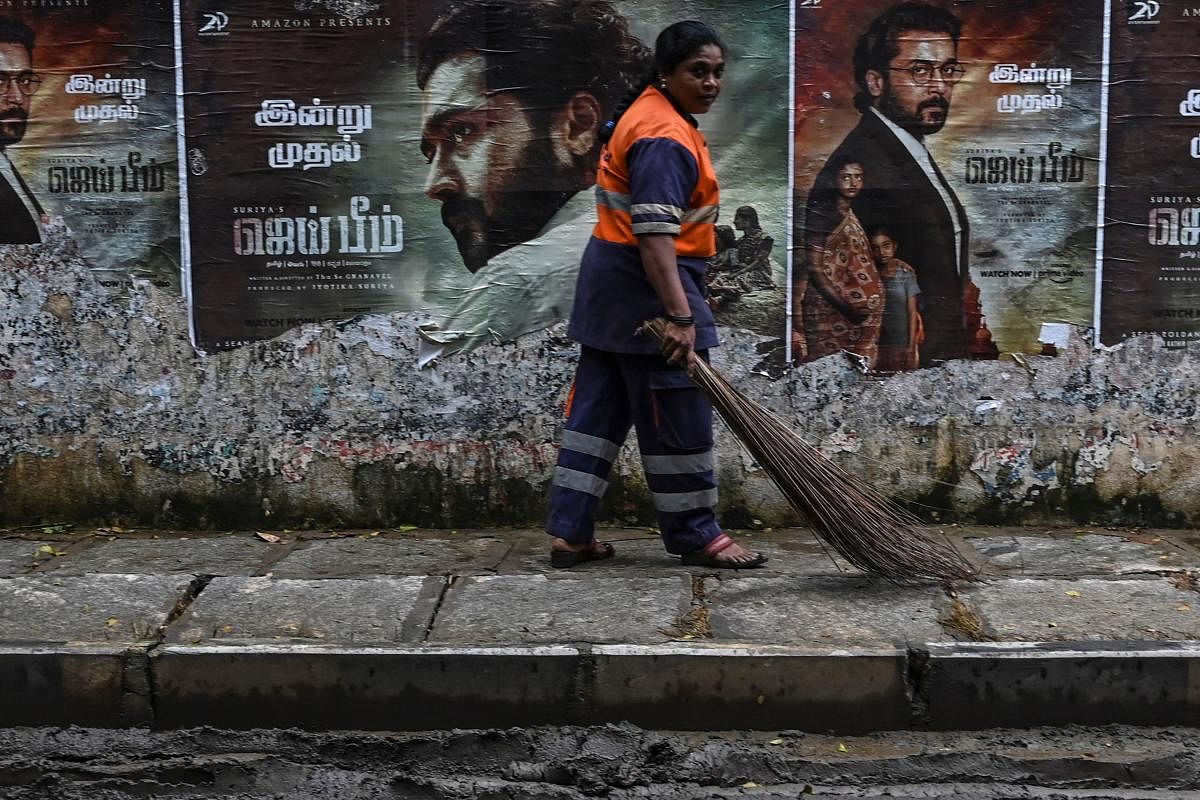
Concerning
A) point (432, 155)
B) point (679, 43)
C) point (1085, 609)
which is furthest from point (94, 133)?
point (1085, 609)

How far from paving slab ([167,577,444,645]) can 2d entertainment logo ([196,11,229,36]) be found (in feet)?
7.01

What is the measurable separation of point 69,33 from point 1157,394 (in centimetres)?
446

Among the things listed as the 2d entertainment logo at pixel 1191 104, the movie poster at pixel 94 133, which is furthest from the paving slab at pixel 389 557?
the 2d entertainment logo at pixel 1191 104

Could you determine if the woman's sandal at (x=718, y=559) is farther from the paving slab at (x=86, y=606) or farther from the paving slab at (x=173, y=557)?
the paving slab at (x=86, y=606)

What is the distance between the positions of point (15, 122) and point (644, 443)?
2.84 metres

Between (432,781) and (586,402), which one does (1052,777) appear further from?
(586,402)

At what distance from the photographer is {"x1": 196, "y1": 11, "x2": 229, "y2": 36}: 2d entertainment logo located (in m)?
5.05

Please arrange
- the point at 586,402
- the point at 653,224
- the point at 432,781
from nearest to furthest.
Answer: the point at 432,781 < the point at 653,224 < the point at 586,402

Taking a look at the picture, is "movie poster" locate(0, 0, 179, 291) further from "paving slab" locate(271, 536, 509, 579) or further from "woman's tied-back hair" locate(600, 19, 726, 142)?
"woman's tied-back hair" locate(600, 19, 726, 142)

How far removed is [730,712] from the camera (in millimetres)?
3697

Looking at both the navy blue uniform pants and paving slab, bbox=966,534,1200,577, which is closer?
the navy blue uniform pants

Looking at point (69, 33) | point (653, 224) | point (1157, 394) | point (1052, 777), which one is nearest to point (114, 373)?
point (69, 33)

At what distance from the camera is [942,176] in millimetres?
5035

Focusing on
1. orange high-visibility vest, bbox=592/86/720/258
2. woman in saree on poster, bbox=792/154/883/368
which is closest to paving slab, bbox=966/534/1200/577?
woman in saree on poster, bbox=792/154/883/368
